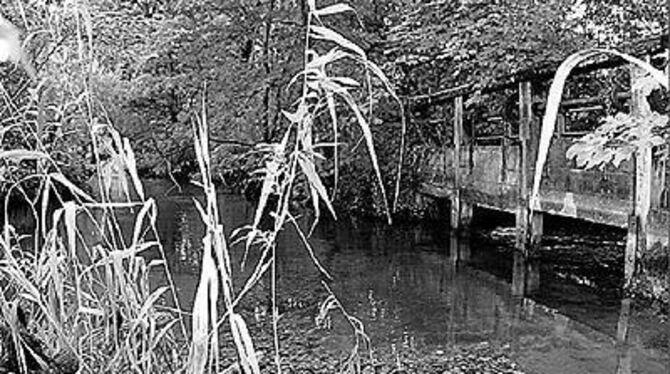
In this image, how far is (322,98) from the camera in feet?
4.91

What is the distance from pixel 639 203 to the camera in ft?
17.5

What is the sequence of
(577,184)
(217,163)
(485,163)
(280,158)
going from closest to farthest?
(280,158)
(577,184)
(485,163)
(217,163)

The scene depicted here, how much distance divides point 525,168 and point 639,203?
6.15 ft

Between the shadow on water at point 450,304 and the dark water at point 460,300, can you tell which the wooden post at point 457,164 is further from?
the shadow on water at point 450,304

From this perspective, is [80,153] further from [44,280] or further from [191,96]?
[191,96]

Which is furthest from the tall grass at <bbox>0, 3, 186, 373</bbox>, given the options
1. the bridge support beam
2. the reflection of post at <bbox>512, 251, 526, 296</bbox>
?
the bridge support beam

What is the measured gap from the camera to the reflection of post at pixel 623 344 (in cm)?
409

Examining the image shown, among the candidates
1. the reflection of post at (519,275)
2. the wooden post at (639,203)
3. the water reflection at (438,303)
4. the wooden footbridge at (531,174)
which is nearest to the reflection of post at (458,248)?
the water reflection at (438,303)

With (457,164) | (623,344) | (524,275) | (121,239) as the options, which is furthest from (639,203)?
(121,239)

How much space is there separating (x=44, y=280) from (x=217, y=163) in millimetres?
9242

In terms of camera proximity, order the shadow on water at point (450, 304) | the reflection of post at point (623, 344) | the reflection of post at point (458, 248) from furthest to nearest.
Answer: the reflection of post at point (458, 248) → the shadow on water at point (450, 304) → the reflection of post at point (623, 344)

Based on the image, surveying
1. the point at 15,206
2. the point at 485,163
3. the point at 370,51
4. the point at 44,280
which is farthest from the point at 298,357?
the point at 370,51

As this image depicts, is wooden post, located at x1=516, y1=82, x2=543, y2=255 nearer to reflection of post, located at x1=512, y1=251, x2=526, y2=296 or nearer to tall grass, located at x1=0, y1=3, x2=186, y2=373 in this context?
reflection of post, located at x1=512, y1=251, x2=526, y2=296

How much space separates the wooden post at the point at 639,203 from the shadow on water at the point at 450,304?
34cm
